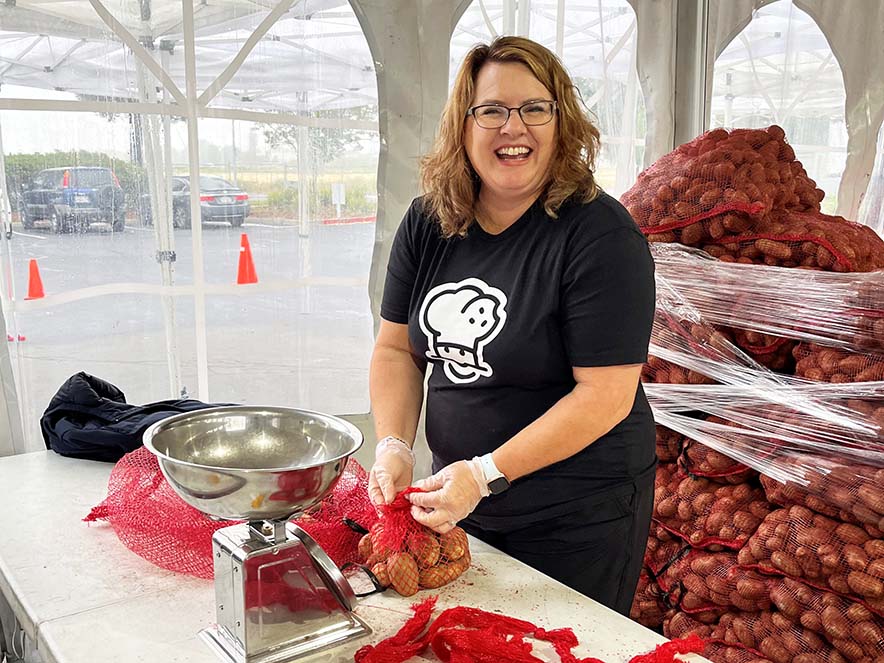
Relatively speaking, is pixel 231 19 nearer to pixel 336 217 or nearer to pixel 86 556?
pixel 336 217

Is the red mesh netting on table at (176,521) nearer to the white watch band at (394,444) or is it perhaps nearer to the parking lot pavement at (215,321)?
the white watch band at (394,444)

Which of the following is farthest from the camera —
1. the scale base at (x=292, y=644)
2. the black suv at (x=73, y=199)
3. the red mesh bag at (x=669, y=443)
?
the red mesh bag at (x=669, y=443)

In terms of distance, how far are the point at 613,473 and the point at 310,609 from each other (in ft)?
2.42

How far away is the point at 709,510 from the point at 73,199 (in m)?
2.15

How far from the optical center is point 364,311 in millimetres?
3379

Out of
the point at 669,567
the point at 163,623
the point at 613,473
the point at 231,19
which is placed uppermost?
the point at 231,19

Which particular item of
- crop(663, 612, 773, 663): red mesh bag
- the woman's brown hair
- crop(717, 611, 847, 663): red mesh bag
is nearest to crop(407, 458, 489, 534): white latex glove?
the woman's brown hair

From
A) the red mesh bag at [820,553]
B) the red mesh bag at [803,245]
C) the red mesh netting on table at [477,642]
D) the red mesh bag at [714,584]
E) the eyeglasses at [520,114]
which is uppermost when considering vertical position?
the eyeglasses at [520,114]

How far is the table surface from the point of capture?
1438mm

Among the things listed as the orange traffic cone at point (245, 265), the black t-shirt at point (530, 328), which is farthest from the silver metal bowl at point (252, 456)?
the orange traffic cone at point (245, 265)

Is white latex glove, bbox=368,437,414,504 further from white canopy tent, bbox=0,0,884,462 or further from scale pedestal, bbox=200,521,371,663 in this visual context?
white canopy tent, bbox=0,0,884,462

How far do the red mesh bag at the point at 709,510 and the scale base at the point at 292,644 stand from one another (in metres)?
1.36

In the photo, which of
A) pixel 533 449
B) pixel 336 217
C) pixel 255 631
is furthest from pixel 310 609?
pixel 336 217

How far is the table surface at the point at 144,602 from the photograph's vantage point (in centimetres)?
144
